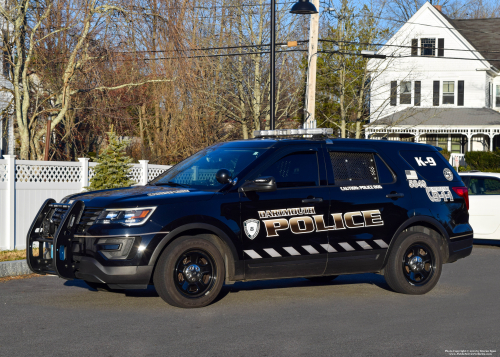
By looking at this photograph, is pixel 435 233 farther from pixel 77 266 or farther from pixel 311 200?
pixel 77 266

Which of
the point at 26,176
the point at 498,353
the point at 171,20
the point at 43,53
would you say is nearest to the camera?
the point at 498,353

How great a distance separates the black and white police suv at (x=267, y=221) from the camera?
23.2 feet

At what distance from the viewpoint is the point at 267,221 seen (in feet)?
25.0

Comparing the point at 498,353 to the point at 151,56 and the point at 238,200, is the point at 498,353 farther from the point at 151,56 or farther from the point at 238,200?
the point at 151,56

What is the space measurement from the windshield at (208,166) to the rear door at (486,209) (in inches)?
283

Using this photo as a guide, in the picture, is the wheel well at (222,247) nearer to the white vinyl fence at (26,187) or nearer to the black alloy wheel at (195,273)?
the black alloy wheel at (195,273)

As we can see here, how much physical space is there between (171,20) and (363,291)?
14.2 meters

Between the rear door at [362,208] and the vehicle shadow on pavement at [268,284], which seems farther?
the vehicle shadow on pavement at [268,284]

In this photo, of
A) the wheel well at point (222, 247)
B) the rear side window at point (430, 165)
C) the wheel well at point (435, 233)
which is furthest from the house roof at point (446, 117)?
the wheel well at point (222, 247)

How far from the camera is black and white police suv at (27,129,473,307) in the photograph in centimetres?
706

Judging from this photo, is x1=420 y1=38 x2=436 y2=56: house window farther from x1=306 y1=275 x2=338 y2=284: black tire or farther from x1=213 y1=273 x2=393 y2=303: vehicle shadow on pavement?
x1=306 y1=275 x2=338 y2=284: black tire

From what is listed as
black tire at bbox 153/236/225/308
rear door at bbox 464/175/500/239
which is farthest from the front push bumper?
rear door at bbox 464/175/500/239

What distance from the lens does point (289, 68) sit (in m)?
28.4

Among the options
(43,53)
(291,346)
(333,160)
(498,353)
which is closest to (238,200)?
(333,160)
